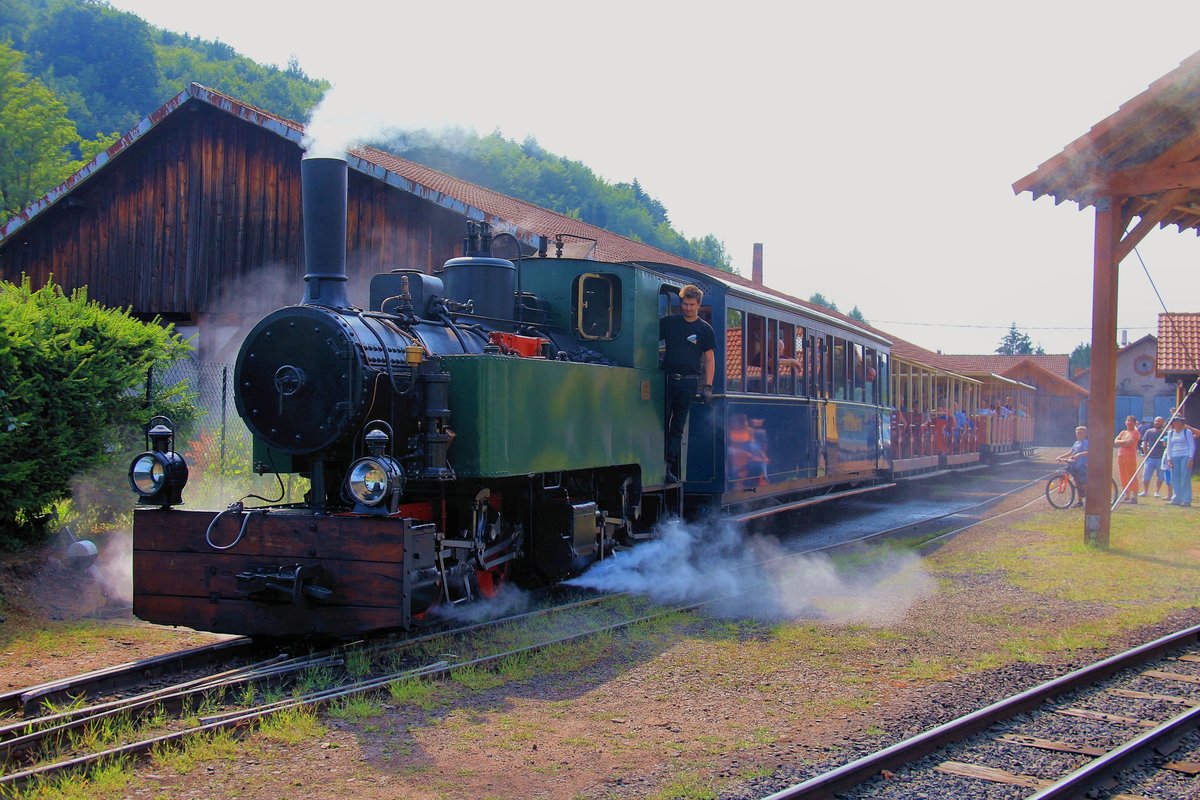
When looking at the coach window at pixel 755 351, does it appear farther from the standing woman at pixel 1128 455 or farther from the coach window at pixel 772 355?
the standing woman at pixel 1128 455

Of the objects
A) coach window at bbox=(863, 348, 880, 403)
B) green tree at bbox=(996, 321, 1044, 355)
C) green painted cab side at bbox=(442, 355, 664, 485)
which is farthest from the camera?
green tree at bbox=(996, 321, 1044, 355)

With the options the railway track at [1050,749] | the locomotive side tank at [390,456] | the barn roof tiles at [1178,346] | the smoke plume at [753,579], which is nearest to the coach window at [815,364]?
the smoke plume at [753,579]

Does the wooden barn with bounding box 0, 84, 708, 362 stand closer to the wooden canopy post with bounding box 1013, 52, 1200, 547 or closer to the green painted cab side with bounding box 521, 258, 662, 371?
the green painted cab side with bounding box 521, 258, 662, 371

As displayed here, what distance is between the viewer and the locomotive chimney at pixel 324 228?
617 centimetres

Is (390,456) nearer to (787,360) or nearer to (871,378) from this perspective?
(787,360)

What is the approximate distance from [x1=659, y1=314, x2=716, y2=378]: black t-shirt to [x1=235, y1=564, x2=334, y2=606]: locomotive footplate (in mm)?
4267

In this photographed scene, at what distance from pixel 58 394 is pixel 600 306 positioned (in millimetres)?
4296

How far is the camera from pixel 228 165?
16.3m

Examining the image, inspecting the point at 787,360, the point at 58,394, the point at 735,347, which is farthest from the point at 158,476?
the point at 787,360

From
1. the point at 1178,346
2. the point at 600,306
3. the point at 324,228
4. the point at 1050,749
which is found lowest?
the point at 1050,749

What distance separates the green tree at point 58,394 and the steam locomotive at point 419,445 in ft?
6.56

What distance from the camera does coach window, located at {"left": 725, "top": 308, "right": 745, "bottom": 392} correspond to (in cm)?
1023

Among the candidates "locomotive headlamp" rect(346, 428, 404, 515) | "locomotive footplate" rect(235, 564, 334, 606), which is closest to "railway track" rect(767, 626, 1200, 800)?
"locomotive headlamp" rect(346, 428, 404, 515)

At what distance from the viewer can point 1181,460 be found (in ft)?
52.7
